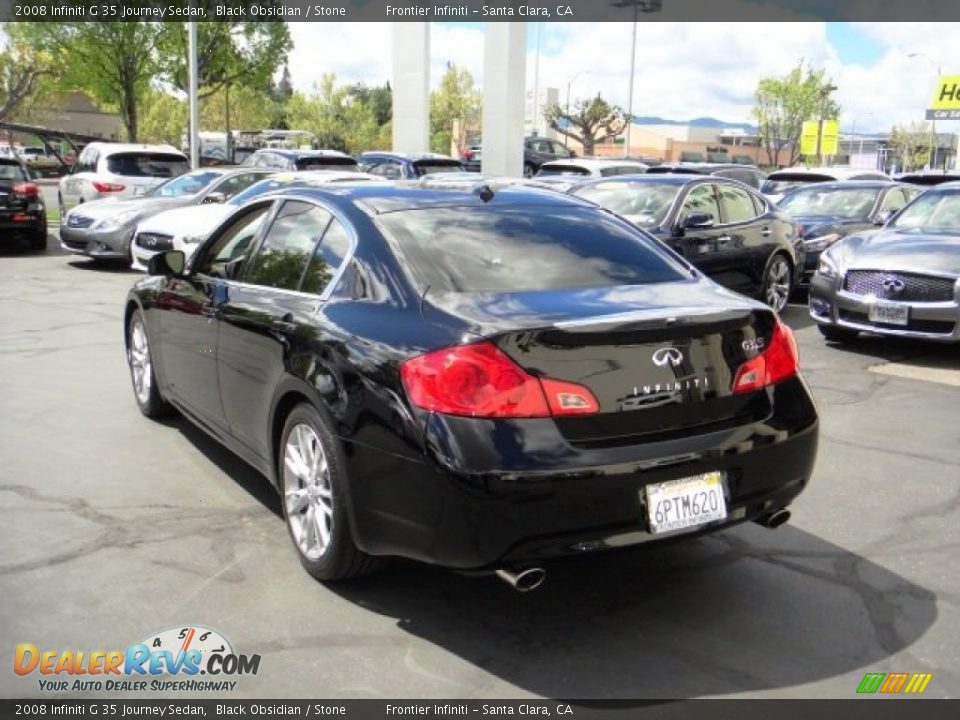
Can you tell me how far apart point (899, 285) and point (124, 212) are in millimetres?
10573

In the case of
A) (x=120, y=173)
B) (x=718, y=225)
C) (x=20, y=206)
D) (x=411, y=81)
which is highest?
(x=411, y=81)

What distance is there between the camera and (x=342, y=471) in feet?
11.4

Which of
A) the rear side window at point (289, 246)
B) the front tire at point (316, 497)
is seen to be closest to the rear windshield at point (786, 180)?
the rear side window at point (289, 246)

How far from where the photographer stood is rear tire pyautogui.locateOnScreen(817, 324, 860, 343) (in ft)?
30.0

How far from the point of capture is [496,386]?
3129 millimetres

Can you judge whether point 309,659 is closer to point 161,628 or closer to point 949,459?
point 161,628

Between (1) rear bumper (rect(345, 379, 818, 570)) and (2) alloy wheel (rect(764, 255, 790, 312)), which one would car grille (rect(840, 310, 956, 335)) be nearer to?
(2) alloy wheel (rect(764, 255, 790, 312))

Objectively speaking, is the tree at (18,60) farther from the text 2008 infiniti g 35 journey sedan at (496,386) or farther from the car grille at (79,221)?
the text 2008 infiniti g 35 journey sedan at (496,386)

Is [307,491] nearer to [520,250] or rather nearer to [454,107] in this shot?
[520,250]

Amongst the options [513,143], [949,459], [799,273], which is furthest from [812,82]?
[949,459]

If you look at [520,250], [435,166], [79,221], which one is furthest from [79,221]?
[520,250]

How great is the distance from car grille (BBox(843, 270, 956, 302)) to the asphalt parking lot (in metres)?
2.69

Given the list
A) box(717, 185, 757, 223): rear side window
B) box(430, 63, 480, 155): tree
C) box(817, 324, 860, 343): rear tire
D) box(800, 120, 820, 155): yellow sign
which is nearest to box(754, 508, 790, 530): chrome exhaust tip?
box(817, 324, 860, 343): rear tire

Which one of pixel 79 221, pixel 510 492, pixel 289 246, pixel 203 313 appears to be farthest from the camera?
pixel 79 221
